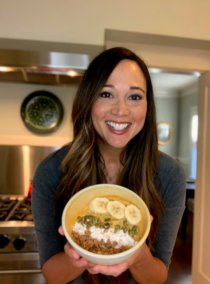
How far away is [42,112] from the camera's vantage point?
6.87ft

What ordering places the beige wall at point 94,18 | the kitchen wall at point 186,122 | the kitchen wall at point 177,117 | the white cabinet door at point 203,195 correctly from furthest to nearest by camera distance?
1. the kitchen wall at point 177,117
2. the kitchen wall at point 186,122
3. the white cabinet door at point 203,195
4. the beige wall at point 94,18

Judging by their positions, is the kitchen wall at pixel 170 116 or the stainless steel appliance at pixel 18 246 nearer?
the stainless steel appliance at pixel 18 246

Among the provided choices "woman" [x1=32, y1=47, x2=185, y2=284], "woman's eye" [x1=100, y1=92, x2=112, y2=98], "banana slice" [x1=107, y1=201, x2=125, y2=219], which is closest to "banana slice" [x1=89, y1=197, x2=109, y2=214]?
"banana slice" [x1=107, y1=201, x2=125, y2=219]

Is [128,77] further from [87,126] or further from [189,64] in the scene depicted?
[189,64]

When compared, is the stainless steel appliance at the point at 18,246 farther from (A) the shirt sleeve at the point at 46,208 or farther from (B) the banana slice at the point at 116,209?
(B) the banana slice at the point at 116,209

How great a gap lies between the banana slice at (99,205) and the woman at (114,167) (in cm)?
19

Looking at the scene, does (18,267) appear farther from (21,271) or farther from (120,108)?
(120,108)

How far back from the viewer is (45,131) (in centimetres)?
209

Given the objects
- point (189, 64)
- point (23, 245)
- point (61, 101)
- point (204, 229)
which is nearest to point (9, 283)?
point (23, 245)

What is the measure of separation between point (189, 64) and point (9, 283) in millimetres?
1882

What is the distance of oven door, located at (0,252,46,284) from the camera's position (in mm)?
1409

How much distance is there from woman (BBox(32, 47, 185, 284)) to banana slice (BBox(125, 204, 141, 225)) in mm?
155

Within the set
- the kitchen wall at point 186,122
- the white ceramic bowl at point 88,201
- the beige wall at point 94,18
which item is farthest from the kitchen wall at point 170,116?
the white ceramic bowl at point 88,201

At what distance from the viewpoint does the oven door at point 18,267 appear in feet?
4.62
